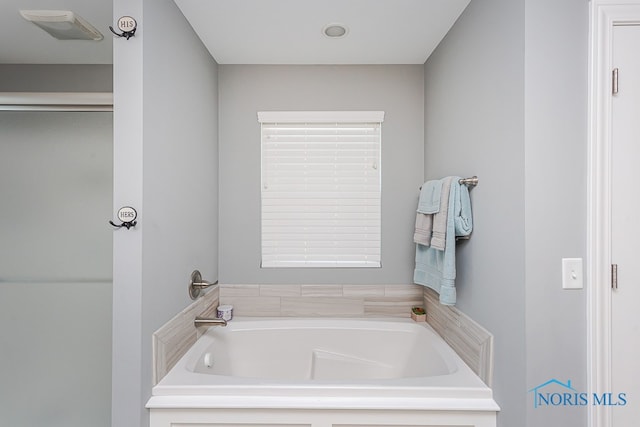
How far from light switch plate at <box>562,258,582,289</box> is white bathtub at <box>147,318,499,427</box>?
56 centimetres

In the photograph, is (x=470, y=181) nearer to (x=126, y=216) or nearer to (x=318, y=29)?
(x=318, y=29)

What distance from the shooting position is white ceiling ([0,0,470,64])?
5.15ft

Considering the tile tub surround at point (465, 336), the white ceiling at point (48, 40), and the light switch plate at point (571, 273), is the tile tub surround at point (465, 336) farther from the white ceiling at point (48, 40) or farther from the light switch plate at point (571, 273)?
the white ceiling at point (48, 40)

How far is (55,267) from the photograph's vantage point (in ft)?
4.95

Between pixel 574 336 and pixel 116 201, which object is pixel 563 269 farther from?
pixel 116 201

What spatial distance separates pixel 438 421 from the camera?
51.6 inches

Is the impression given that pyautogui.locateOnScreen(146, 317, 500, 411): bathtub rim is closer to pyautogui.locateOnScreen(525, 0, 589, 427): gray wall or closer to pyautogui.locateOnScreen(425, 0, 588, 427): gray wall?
pyautogui.locateOnScreen(425, 0, 588, 427): gray wall

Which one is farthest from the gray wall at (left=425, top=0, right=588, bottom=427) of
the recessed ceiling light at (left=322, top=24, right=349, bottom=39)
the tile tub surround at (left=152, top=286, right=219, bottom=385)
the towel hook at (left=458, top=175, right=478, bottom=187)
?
the tile tub surround at (left=152, top=286, right=219, bottom=385)

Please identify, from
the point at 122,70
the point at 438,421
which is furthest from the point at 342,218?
the point at 122,70

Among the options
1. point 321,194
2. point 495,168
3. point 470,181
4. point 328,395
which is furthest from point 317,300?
point 495,168

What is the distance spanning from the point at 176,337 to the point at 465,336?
144cm

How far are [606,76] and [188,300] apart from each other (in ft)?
6.91

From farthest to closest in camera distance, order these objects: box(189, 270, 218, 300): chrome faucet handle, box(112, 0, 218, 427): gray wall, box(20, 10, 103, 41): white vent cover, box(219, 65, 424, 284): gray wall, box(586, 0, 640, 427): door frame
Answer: box(219, 65, 424, 284): gray wall
box(189, 270, 218, 300): chrome faucet handle
box(20, 10, 103, 41): white vent cover
box(112, 0, 218, 427): gray wall
box(586, 0, 640, 427): door frame

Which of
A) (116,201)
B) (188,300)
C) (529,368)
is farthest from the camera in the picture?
(188,300)
